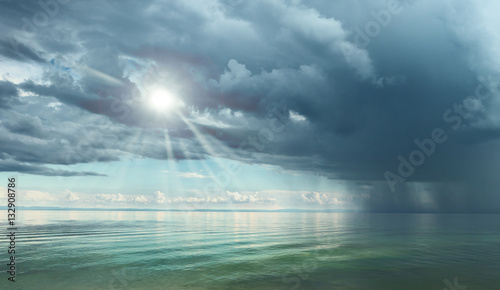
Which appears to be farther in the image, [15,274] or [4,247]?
[4,247]

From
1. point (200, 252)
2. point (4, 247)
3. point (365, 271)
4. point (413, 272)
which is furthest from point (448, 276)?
point (4, 247)

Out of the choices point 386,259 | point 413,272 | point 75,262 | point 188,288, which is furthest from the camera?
point 386,259

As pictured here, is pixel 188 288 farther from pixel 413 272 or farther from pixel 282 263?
pixel 413 272

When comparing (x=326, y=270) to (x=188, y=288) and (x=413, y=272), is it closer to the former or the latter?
(x=413, y=272)

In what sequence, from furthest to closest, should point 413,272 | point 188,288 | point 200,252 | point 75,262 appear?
1. point 200,252
2. point 75,262
3. point 413,272
4. point 188,288

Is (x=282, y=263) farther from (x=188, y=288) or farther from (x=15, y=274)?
(x=15, y=274)

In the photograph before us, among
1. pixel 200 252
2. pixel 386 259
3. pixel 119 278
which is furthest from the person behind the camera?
pixel 200 252

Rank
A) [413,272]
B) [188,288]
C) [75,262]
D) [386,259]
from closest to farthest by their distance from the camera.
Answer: [188,288], [413,272], [75,262], [386,259]

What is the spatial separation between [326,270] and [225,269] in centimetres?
1275

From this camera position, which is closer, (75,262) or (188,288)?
(188,288)

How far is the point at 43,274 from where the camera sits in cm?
3659

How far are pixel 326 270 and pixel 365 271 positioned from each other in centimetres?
471

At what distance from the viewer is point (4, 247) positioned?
57.5m

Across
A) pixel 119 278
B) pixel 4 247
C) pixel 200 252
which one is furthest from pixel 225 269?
pixel 4 247
